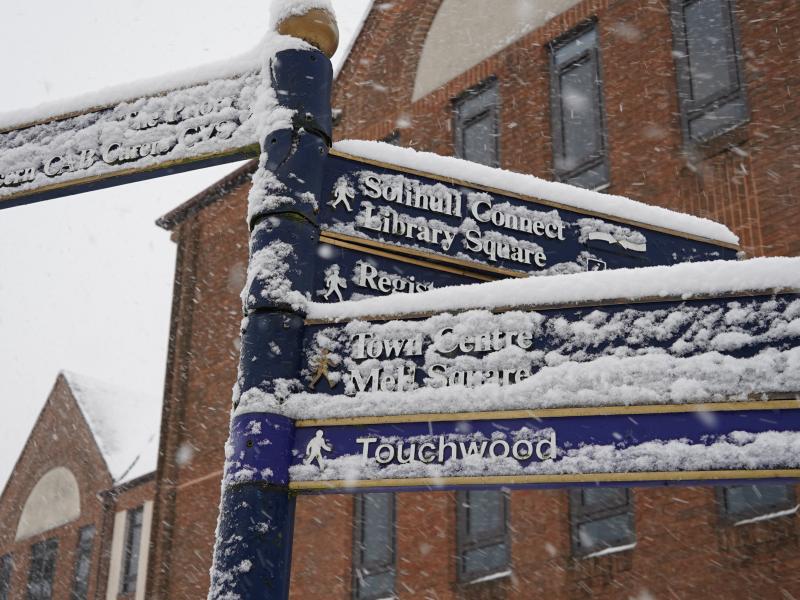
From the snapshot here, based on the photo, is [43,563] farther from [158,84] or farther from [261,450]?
[261,450]

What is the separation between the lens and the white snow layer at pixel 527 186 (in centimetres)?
321

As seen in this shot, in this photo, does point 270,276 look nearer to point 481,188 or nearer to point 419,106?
point 481,188

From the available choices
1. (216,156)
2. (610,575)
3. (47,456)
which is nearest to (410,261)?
(216,156)

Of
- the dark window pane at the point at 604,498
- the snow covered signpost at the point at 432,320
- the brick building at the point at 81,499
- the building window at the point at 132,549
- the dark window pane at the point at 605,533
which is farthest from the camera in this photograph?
the brick building at the point at 81,499

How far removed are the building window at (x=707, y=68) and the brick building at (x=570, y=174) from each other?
21mm

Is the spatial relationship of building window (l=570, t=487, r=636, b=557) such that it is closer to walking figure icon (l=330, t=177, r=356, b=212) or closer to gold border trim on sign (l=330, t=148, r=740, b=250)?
gold border trim on sign (l=330, t=148, r=740, b=250)

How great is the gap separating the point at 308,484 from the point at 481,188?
125 centimetres

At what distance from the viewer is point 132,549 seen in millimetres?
19562

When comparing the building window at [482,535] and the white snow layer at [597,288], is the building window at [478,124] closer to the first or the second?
the building window at [482,535]

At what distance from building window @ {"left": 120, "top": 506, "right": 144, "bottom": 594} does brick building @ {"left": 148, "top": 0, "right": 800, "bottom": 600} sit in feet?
12.1

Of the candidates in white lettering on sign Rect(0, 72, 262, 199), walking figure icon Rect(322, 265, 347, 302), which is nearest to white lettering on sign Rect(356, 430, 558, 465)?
walking figure icon Rect(322, 265, 347, 302)

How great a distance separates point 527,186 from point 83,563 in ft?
67.7

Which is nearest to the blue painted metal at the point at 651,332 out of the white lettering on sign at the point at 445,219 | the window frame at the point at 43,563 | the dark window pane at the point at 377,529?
the white lettering on sign at the point at 445,219

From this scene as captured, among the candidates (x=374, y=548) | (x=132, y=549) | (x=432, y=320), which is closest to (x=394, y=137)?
(x=374, y=548)
